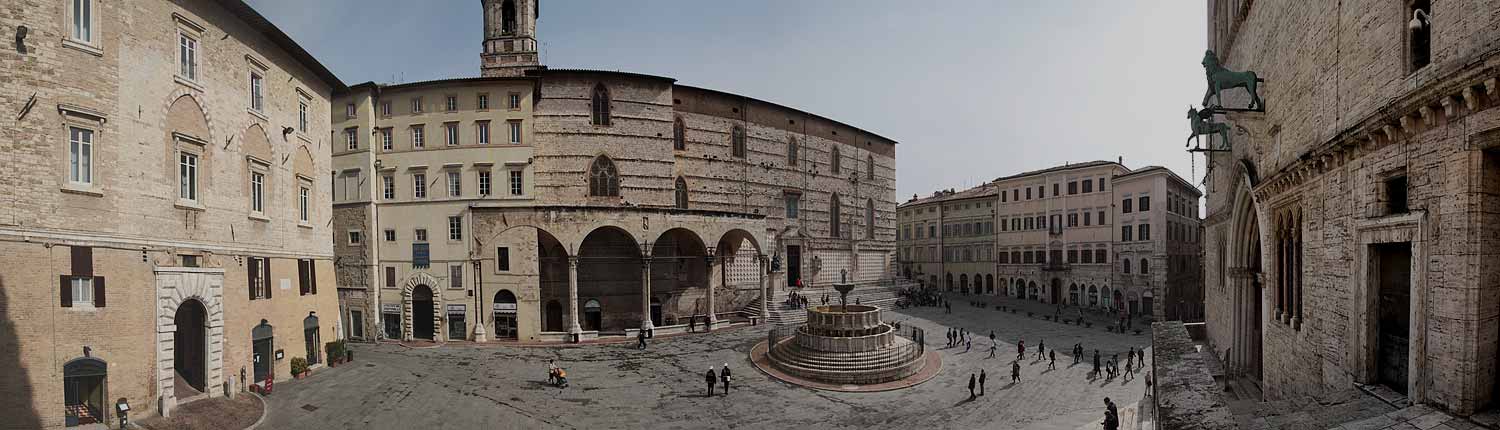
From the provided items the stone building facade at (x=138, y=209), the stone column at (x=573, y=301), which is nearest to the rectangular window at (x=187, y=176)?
the stone building facade at (x=138, y=209)

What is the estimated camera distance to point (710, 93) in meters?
36.0

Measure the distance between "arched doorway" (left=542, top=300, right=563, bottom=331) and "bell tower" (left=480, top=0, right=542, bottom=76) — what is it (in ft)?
49.6

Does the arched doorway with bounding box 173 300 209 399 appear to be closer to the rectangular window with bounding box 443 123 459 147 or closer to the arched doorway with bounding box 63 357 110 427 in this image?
the arched doorway with bounding box 63 357 110 427

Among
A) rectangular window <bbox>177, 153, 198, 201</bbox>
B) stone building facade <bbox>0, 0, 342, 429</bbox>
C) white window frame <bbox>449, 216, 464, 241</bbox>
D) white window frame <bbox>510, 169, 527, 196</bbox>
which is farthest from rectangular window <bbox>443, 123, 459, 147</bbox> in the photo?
rectangular window <bbox>177, 153, 198, 201</bbox>

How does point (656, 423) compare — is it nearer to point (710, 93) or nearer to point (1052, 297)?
point (710, 93)

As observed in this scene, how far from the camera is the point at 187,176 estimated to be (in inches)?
601

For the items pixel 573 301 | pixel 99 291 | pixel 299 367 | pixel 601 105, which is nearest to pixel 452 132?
pixel 601 105

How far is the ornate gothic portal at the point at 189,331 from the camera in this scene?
558 inches

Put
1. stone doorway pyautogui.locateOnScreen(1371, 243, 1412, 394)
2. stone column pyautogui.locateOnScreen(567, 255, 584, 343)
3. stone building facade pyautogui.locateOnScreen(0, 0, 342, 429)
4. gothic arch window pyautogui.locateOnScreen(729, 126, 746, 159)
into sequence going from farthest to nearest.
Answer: gothic arch window pyautogui.locateOnScreen(729, 126, 746, 159) → stone column pyautogui.locateOnScreen(567, 255, 584, 343) → stone building facade pyautogui.locateOnScreen(0, 0, 342, 429) → stone doorway pyautogui.locateOnScreen(1371, 243, 1412, 394)

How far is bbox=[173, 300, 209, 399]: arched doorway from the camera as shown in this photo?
15789 mm

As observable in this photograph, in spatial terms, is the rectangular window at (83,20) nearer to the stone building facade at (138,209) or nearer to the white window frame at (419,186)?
the stone building facade at (138,209)

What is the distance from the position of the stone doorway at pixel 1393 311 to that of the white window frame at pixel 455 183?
32.0 metres

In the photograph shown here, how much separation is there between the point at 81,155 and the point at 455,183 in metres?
16.5

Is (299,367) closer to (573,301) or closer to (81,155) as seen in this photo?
(81,155)
